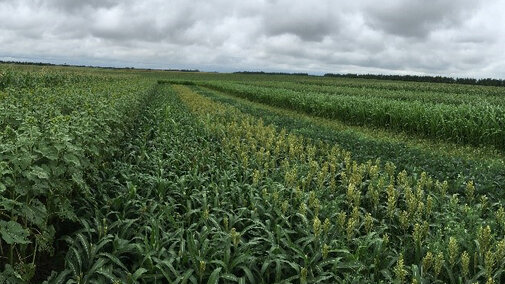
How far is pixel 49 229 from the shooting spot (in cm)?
397

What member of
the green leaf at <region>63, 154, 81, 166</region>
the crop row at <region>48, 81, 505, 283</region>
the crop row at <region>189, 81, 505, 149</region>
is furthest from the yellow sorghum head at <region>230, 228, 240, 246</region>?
the crop row at <region>189, 81, 505, 149</region>

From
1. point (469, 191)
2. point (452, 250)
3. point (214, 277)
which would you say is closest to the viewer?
point (214, 277)

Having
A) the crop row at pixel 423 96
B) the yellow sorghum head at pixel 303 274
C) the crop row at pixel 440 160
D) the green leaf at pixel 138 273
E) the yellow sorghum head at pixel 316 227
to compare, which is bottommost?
the green leaf at pixel 138 273

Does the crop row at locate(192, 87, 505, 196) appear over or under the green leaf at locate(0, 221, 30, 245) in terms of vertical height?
under

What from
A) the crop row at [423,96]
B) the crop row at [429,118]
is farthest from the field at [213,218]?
the crop row at [423,96]

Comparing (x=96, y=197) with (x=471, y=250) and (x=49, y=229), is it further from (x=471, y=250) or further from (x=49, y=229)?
(x=471, y=250)

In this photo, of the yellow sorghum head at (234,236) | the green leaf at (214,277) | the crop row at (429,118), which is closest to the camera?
the green leaf at (214,277)

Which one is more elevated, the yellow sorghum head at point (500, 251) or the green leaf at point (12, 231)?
the green leaf at point (12, 231)

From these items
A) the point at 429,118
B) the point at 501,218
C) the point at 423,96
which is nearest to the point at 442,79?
the point at 423,96

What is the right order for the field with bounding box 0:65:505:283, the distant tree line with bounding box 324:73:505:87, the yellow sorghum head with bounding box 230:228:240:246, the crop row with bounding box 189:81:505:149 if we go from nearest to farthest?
the field with bounding box 0:65:505:283
the yellow sorghum head with bounding box 230:228:240:246
the crop row with bounding box 189:81:505:149
the distant tree line with bounding box 324:73:505:87

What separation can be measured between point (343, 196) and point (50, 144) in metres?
4.34

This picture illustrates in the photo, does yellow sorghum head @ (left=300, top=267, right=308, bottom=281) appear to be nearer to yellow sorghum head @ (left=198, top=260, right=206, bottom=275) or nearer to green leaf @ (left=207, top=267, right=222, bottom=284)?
green leaf @ (left=207, top=267, right=222, bottom=284)

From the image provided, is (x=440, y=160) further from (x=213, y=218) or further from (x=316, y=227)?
(x=213, y=218)

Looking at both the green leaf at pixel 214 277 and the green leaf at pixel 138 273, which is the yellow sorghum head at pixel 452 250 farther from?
the green leaf at pixel 138 273
